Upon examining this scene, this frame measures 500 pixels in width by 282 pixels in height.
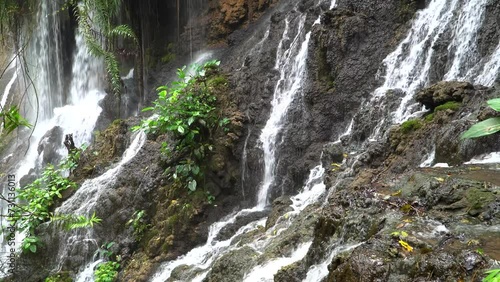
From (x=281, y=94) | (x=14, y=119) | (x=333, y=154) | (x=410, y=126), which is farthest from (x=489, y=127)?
(x=281, y=94)

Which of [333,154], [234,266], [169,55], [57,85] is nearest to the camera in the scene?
[234,266]

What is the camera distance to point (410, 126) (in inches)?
210

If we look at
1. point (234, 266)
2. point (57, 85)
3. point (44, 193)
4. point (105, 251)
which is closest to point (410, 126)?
point (234, 266)

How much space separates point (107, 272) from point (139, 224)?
3.11 feet

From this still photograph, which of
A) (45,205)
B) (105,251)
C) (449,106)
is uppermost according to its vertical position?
(449,106)

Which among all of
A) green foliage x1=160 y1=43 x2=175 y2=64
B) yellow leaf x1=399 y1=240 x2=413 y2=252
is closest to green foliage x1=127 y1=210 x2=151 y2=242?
yellow leaf x1=399 y1=240 x2=413 y2=252

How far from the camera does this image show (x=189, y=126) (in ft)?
25.5

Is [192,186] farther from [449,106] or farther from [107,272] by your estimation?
[449,106]

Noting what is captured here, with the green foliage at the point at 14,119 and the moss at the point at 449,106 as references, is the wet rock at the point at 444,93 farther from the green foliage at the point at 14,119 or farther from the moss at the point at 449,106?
the green foliage at the point at 14,119

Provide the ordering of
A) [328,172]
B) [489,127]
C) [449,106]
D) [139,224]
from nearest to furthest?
[489,127], [449,106], [328,172], [139,224]

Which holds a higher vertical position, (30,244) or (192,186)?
(192,186)

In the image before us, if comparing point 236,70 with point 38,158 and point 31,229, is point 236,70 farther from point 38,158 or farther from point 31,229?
point 38,158

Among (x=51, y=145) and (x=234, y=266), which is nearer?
(x=234, y=266)

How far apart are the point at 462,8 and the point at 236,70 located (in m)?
4.31
